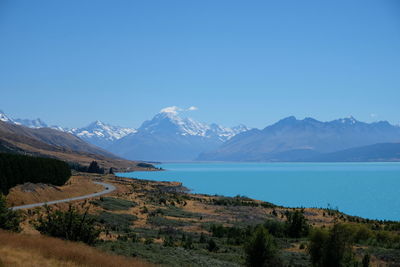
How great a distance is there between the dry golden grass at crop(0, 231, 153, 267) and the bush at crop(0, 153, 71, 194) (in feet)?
104

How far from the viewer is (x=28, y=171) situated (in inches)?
2066

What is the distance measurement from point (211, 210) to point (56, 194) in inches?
820

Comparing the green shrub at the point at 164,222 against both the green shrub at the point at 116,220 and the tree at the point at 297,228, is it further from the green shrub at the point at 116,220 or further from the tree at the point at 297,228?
the tree at the point at 297,228

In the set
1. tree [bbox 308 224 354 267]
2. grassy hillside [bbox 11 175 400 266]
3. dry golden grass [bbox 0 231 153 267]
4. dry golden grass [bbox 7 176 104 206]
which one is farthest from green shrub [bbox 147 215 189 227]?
dry golden grass [bbox 0 231 153 267]

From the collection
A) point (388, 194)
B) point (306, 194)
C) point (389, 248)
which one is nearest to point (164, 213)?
point (389, 248)

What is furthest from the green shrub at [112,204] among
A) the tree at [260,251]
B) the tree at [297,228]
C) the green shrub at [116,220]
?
the tree at [260,251]

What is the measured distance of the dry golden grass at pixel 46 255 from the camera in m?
13.2

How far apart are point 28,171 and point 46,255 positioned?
41.9 meters

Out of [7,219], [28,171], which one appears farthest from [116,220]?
[28,171]

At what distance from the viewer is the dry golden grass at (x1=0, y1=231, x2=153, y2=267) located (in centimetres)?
1324

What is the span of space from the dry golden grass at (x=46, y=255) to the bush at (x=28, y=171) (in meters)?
Answer: 31.6

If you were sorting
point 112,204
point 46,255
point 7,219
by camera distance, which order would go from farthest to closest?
1. point 112,204
2. point 7,219
3. point 46,255

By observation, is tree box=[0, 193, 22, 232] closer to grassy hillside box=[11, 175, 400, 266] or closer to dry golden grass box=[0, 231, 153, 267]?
grassy hillside box=[11, 175, 400, 266]

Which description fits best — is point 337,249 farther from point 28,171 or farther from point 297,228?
point 28,171
